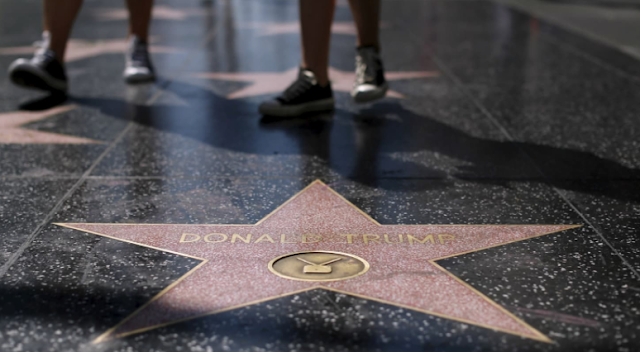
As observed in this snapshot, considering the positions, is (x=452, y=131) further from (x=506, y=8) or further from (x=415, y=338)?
(x=506, y=8)

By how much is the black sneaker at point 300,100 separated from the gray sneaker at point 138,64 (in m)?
0.89

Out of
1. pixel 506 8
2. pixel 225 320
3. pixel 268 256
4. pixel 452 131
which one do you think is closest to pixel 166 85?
pixel 452 131

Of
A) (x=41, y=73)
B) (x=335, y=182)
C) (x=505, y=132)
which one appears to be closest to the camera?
(x=335, y=182)

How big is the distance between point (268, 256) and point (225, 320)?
30 cm

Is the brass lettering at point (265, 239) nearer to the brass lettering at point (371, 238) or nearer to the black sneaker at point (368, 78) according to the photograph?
the brass lettering at point (371, 238)

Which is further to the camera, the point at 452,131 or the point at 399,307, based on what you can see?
the point at 452,131

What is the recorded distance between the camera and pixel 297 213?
200cm

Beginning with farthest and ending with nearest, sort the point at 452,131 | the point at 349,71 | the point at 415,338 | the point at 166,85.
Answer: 1. the point at 349,71
2. the point at 166,85
3. the point at 452,131
4. the point at 415,338

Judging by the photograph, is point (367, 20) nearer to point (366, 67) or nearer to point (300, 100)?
point (366, 67)

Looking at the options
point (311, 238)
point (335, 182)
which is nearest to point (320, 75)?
point (335, 182)

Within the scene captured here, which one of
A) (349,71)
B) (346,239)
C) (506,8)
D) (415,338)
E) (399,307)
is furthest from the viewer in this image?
(506,8)

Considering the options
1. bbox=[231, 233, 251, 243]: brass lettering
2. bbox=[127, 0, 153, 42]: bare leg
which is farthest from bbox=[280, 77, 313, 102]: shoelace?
bbox=[231, 233, 251, 243]: brass lettering

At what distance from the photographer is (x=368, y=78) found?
3.08 metres

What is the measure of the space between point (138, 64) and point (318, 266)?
2329mm
